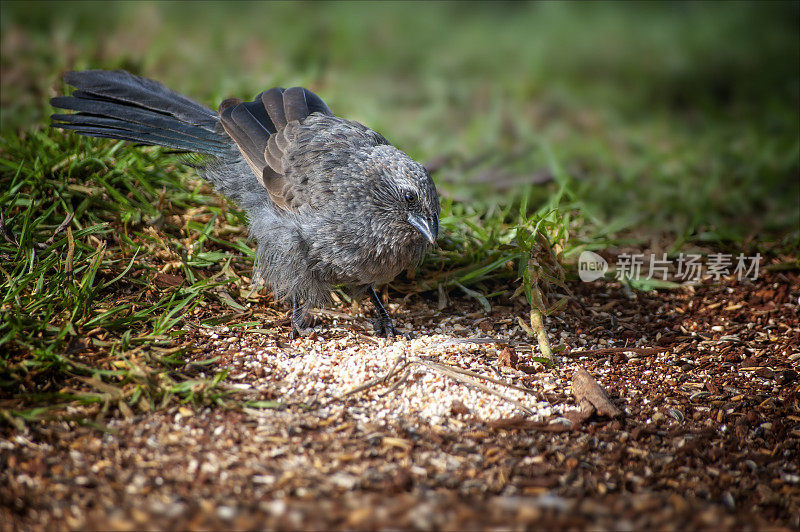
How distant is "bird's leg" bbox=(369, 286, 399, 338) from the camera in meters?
3.92

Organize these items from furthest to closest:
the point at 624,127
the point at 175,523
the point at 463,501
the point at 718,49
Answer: the point at 718,49
the point at 624,127
the point at 463,501
the point at 175,523

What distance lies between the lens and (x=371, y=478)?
8.20 feet

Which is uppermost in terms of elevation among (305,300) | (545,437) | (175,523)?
(305,300)

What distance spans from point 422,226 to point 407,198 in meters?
0.19

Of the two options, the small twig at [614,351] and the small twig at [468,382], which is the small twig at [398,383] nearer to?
the small twig at [468,382]

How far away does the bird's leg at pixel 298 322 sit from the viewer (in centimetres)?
376

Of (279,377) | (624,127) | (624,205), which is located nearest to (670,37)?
(624,127)

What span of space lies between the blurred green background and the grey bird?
38.2 inches

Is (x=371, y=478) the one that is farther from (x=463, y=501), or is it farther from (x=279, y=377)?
(x=279, y=377)

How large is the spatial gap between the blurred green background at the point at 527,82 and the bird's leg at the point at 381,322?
127 centimetres

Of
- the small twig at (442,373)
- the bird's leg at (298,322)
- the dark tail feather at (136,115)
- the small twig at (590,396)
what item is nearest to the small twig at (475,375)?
the small twig at (442,373)

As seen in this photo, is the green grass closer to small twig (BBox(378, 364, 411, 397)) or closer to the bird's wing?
the bird's wing

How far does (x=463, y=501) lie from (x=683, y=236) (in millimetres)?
3427

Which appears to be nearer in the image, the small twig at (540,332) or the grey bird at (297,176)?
the small twig at (540,332)
